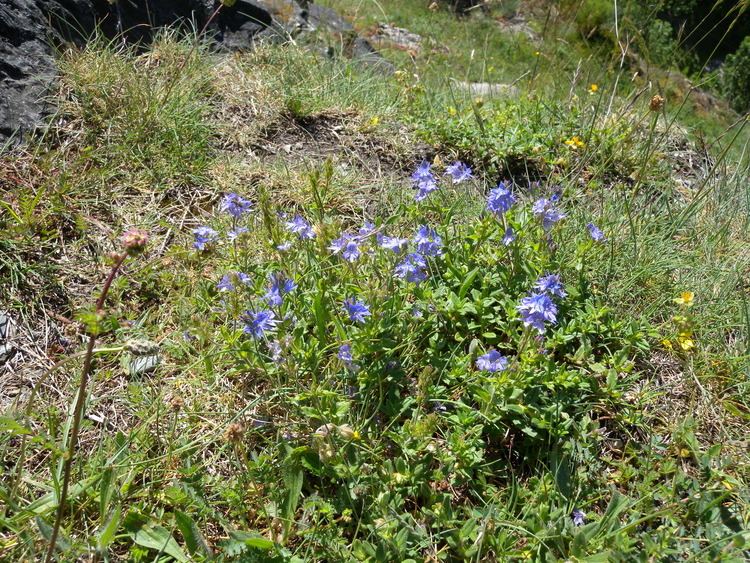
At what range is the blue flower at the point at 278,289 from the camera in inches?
75.7

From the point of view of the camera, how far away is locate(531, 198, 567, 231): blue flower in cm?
226

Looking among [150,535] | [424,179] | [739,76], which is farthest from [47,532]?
[739,76]

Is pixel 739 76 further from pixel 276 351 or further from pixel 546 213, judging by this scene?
pixel 276 351

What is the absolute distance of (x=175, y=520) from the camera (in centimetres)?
170

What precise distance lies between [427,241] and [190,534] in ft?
3.97

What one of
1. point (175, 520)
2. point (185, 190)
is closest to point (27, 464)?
point (175, 520)

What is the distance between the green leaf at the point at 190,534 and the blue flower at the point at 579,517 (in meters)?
1.07

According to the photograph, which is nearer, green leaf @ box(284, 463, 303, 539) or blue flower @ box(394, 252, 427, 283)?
green leaf @ box(284, 463, 303, 539)

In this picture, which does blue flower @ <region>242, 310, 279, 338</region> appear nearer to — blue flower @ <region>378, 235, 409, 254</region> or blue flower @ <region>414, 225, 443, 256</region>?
blue flower @ <region>378, 235, 409, 254</region>

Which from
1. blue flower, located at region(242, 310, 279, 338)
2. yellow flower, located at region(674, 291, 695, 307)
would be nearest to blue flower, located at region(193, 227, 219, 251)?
blue flower, located at region(242, 310, 279, 338)

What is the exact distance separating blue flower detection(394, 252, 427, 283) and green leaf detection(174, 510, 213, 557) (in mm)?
987

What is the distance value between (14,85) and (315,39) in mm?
2387

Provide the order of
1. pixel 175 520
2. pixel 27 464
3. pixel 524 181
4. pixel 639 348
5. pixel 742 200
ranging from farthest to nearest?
pixel 524 181 < pixel 742 200 < pixel 639 348 < pixel 27 464 < pixel 175 520

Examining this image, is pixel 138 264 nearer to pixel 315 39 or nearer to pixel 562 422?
pixel 562 422
